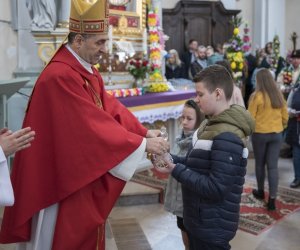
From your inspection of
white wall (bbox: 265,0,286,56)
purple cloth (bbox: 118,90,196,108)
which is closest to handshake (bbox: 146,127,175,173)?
purple cloth (bbox: 118,90,196,108)

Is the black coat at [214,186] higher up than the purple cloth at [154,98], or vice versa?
the purple cloth at [154,98]

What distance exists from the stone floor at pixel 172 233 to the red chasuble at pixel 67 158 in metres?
1.15

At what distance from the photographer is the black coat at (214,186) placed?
79.3 inches

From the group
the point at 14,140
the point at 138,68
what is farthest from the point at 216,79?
the point at 138,68

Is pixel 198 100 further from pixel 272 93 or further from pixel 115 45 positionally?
pixel 115 45

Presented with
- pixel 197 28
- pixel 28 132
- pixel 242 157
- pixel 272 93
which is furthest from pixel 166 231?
pixel 197 28

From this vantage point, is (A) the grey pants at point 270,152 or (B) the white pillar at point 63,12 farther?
(B) the white pillar at point 63,12

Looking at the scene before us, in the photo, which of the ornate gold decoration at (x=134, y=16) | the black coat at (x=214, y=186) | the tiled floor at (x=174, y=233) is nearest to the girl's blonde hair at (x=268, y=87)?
the tiled floor at (x=174, y=233)

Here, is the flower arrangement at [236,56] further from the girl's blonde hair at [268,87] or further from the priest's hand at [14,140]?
the priest's hand at [14,140]

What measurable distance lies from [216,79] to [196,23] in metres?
11.0

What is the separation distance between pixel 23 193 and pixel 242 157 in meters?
1.13

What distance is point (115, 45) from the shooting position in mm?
6766

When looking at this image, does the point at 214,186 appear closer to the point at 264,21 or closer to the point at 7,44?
the point at 7,44

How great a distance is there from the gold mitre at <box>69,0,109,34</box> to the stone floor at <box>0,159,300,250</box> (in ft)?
5.77
